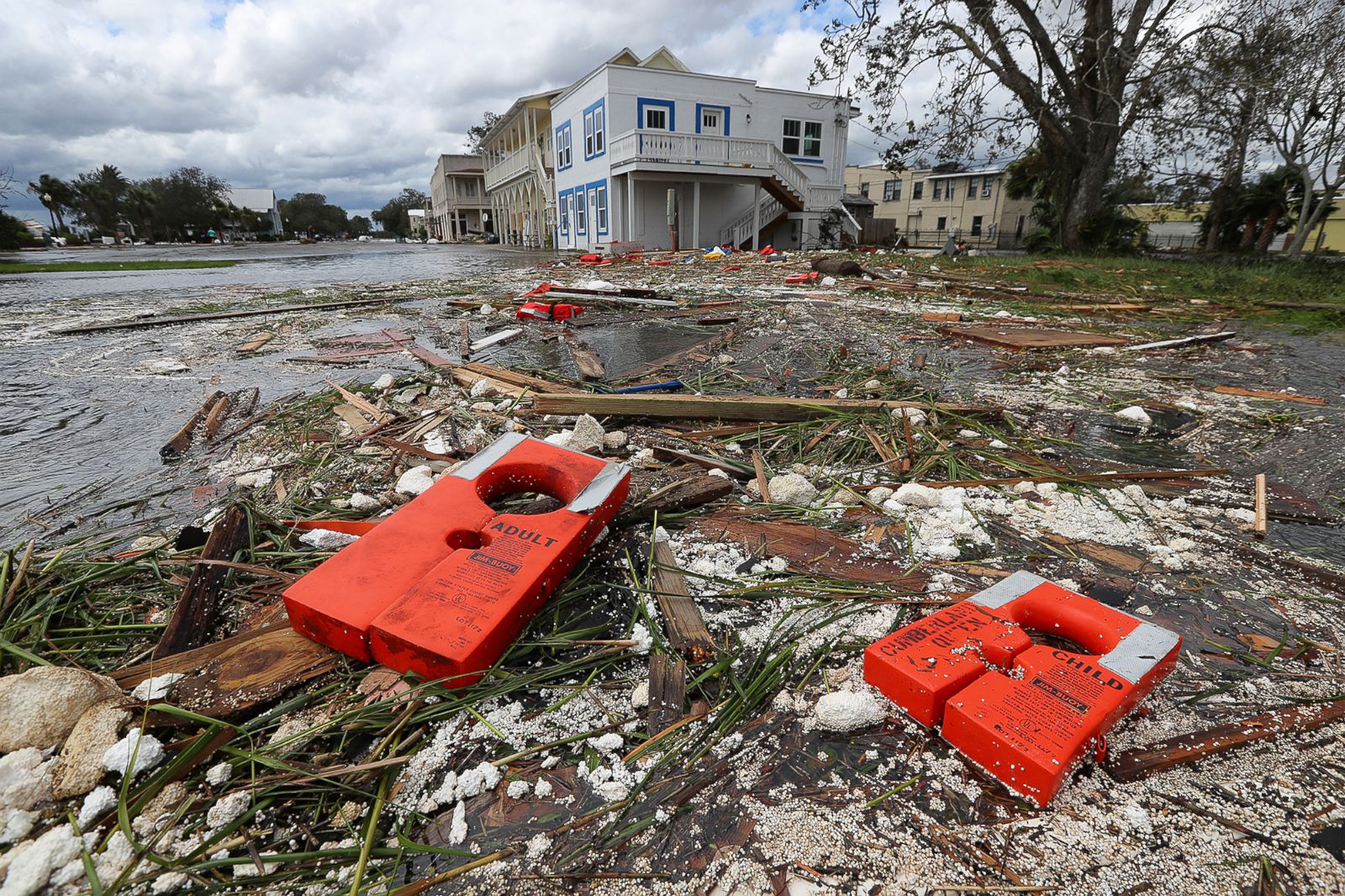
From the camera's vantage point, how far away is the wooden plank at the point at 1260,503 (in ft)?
7.19

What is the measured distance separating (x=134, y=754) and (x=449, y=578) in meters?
0.67

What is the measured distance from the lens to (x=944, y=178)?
48.8m

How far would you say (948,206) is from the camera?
49.4m

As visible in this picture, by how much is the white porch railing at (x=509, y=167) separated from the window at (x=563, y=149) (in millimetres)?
5226

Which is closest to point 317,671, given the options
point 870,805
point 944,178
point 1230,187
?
point 870,805

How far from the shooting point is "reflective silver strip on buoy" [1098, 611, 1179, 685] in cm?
→ 129

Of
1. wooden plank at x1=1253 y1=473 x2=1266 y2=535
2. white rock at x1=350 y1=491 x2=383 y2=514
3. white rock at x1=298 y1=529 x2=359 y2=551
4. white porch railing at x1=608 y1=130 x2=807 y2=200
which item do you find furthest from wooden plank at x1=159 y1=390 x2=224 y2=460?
white porch railing at x1=608 y1=130 x2=807 y2=200

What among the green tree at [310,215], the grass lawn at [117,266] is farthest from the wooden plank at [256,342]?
the green tree at [310,215]

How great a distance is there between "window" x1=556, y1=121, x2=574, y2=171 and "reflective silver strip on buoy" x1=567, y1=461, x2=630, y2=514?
28.8m

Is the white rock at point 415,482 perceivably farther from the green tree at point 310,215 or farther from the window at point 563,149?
the green tree at point 310,215

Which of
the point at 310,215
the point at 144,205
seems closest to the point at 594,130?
the point at 144,205

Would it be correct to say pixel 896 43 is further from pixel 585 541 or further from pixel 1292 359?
pixel 585 541

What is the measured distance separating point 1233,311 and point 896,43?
1177cm

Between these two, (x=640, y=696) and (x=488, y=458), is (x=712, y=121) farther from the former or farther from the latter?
(x=640, y=696)
